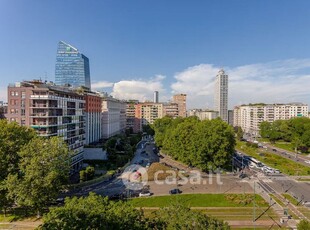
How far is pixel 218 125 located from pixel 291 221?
29.5 metres

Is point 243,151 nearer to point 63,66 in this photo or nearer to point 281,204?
point 281,204

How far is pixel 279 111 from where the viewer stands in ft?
529

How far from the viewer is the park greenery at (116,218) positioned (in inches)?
643

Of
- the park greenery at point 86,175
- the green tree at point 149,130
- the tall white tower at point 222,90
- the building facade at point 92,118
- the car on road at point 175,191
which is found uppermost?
the tall white tower at point 222,90

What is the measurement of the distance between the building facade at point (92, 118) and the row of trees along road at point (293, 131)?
223 feet

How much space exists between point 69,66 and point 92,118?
5579 cm

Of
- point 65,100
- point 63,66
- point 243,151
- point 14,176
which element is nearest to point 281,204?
point 14,176

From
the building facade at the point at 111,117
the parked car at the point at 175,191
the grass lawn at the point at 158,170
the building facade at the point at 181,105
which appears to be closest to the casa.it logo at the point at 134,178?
the grass lawn at the point at 158,170

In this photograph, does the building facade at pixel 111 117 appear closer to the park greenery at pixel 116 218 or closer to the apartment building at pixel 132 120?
the apartment building at pixel 132 120

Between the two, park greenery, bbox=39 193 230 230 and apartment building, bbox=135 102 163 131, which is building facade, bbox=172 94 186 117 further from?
park greenery, bbox=39 193 230 230

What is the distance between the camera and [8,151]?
3528 cm

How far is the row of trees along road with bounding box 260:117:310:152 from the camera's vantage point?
87.0 m

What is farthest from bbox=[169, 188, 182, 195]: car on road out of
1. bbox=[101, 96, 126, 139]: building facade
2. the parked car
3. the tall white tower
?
the tall white tower

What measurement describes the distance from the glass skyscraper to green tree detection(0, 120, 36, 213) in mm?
89784
